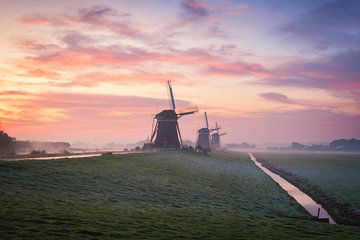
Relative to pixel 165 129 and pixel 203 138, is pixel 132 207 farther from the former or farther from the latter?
pixel 203 138

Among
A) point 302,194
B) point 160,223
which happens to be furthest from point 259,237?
point 302,194

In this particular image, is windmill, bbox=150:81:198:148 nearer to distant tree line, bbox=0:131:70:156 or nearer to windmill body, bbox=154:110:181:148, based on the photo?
windmill body, bbox=154:110:181:148

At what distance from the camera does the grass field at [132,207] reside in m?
17.2

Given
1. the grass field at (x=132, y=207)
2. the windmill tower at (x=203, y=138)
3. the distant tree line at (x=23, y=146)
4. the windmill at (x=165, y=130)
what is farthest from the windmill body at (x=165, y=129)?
the windmill tower at (x=203, y=138)

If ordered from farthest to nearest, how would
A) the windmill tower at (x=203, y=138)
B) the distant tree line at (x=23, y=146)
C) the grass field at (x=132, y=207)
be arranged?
the windmill tower at (x=203, y=138)
the distant tree line at (x=23, y=146)
the grass field at (x=132, y=207)

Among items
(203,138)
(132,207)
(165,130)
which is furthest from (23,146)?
(132,207)

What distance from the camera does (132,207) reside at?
79.4 feet

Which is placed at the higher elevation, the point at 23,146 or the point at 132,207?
the point at 23,146

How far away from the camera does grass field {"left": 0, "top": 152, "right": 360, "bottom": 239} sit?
1717cm

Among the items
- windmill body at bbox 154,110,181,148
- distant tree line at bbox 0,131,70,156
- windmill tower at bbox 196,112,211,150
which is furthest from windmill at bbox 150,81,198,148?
windmill tower at bbox 196,112,211,150

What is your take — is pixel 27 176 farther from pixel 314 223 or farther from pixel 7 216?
pixel 314 223

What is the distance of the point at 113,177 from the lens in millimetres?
35188

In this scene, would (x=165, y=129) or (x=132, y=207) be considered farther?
(x=165, y=129)

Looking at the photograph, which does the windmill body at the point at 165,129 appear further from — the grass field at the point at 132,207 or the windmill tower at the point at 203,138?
the windmill tower at the point at 203,138
